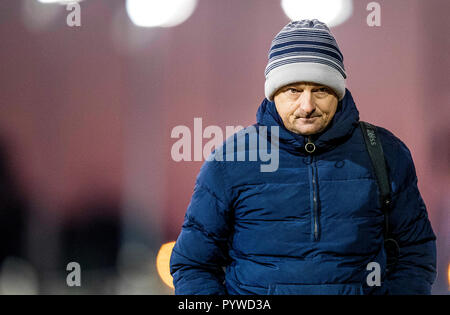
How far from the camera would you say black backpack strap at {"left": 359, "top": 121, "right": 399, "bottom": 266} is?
1.11 m

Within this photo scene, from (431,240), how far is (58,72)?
2.07 metres

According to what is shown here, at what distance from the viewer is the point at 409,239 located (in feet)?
3.74

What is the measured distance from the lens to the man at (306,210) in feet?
3.51

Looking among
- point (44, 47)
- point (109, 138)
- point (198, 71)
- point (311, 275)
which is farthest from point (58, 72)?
point (311, 275)

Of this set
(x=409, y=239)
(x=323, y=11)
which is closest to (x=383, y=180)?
(x=409, y=239)

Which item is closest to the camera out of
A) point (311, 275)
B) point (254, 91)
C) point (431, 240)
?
point (311, 275)

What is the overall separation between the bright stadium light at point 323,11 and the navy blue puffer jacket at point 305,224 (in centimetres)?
119

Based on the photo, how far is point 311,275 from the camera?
1049 millimetres

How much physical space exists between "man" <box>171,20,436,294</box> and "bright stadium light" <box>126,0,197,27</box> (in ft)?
4.24

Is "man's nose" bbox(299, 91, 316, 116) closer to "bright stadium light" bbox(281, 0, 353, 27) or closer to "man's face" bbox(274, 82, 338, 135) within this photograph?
"man's face" bbox(274, 82, 338, 135)

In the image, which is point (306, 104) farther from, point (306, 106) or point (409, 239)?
point (409, 239)

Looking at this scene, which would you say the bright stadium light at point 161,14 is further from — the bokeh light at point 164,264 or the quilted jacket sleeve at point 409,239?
the quilted jacket sleeve at point 409,239

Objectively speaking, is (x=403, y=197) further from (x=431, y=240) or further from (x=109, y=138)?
(x=109, y=138)

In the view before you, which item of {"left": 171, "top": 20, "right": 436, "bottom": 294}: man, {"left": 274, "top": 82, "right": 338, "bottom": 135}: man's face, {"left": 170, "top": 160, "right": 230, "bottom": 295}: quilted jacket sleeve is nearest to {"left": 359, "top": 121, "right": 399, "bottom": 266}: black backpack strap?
{"left": 171, "top": 20, "right": 436, "bottom": 294}: man
